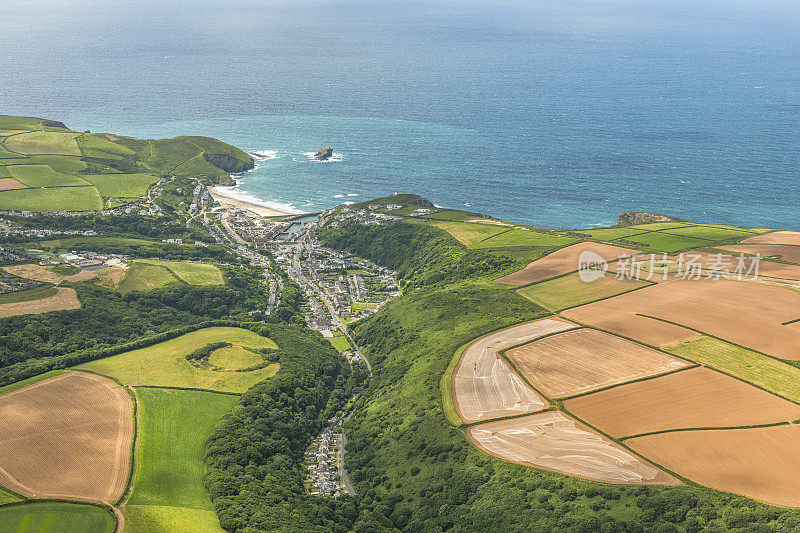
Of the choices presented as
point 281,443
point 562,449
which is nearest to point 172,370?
point 281,443

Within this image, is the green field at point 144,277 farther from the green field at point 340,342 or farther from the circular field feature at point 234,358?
the green field at point 340,342

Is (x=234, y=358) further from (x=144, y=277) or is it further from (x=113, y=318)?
(x=144, y=277)

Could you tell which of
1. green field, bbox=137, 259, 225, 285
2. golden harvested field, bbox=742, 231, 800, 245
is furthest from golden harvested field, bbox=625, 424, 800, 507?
green field, bbox=137, 259, 225, 285

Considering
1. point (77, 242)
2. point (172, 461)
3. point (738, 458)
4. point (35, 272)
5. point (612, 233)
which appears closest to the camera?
point (738, 458)

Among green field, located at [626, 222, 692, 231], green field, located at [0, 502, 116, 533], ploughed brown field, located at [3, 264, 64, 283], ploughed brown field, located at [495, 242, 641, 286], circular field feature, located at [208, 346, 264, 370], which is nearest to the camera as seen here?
green field, located at [0, 502, 116, 533]

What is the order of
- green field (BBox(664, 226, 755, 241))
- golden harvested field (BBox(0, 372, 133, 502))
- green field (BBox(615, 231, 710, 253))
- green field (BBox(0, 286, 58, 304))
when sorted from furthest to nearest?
1. green field (BBox(664, 226, 755, 241))
2. green field (BBox(615, 231, 710, 253))
3. green field (BBox(0, 286, 58, 304))
4. golden harvested field (BBox(0, 372, 133, 502))

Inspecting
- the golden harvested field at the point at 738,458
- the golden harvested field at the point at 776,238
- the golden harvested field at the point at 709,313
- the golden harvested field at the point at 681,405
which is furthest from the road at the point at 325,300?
the golden harvested field at the point at 776,238

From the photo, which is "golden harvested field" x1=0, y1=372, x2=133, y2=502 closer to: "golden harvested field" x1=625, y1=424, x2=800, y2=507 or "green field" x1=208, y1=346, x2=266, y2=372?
"green field" x1=208, y1=346, x2=266, y2=372

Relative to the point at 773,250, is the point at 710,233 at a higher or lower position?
lower
